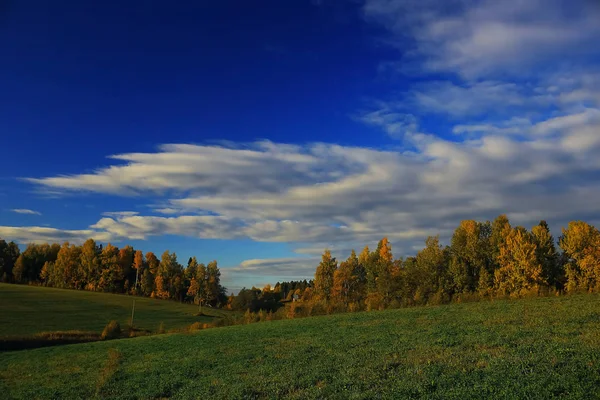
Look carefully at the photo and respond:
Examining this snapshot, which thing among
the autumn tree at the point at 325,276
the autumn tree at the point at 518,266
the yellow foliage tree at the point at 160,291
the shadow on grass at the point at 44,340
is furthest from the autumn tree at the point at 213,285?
the autumn tree at the point at 518,266

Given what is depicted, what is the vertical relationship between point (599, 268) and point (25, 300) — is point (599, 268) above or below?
above

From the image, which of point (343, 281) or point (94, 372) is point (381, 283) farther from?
point (94, 372)

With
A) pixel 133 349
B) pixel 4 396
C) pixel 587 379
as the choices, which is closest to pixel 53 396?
pixel 4 396

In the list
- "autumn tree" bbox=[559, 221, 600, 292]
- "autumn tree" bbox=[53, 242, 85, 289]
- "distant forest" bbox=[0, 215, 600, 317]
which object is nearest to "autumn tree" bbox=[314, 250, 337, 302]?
"distant forest" bbox=[0, 215, 600, 317]

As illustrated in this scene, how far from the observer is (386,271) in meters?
92.5

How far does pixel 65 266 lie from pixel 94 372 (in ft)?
407

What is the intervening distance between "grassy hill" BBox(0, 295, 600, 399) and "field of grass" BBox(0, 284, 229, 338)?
1597 inches

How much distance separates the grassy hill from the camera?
12383 millimetres

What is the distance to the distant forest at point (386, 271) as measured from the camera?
65375 mm

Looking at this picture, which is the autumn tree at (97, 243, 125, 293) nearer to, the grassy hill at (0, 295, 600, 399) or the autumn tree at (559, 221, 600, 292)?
the grassy hill at (0, 295, 600, 399)

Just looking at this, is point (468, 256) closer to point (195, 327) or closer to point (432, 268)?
point (432, 268)

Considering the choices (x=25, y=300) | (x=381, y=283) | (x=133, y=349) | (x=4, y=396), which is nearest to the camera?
(x=4, y=396)

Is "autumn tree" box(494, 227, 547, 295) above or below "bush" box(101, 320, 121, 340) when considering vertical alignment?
above

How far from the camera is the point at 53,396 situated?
20.4 metres
